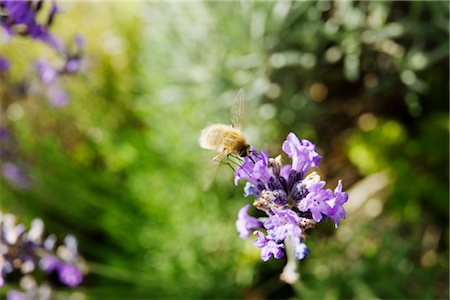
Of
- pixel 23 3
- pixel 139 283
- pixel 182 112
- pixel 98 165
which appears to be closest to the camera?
pixel 23 3

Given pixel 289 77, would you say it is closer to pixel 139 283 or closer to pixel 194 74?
pixel 194 74

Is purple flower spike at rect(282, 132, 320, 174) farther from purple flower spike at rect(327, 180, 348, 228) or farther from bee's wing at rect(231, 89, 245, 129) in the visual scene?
bee's wing at rect(231, 89, 245, 129)

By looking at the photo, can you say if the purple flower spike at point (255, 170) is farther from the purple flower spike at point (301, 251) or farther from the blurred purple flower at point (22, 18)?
the blurred purple flower at point (22, 18)

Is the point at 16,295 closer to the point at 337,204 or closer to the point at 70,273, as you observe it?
the point at 70,273

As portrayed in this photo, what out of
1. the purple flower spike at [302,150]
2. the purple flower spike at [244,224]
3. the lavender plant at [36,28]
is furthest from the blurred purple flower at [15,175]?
the purple flower spike at [302,150]

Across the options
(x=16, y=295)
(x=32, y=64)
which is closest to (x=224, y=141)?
(x=16, y=295)

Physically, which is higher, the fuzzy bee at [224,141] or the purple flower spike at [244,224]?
the fuzzy bee at [224,141]

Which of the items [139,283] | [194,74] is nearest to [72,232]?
[139,283]
